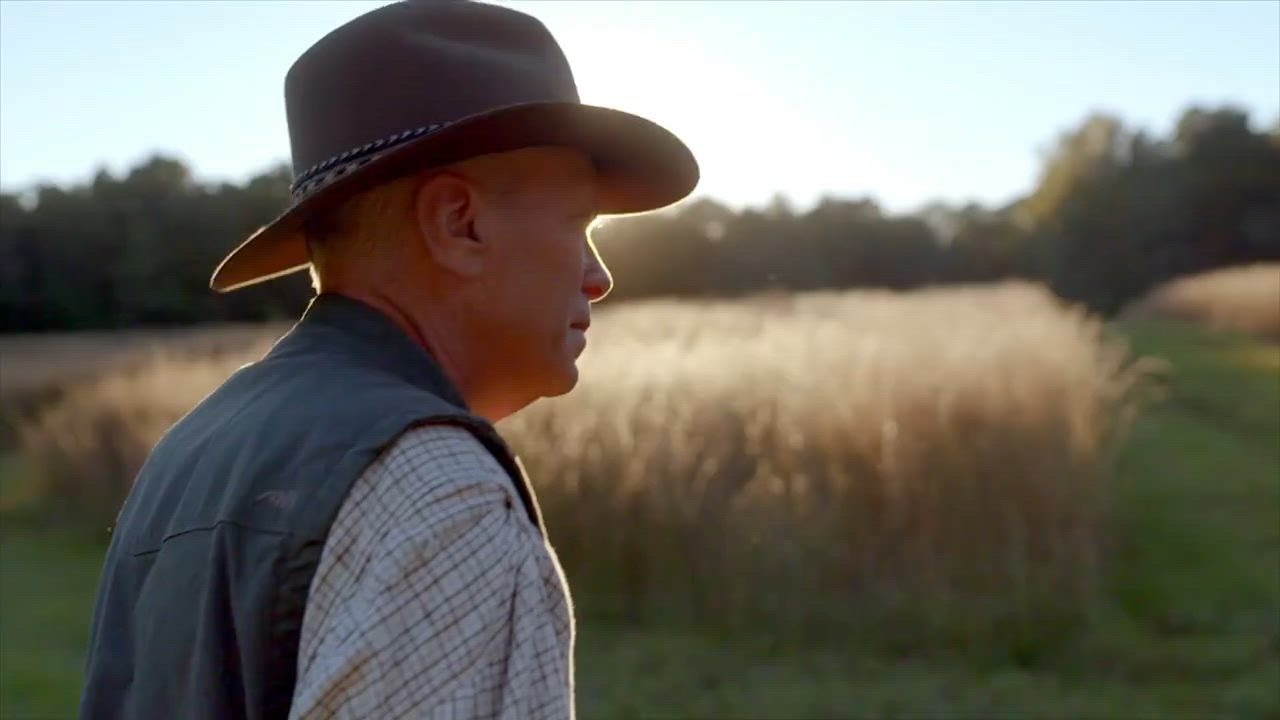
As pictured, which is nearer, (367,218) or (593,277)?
(367,218)

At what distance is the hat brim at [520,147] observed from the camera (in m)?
1.42

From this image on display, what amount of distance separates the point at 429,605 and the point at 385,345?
1.20 feet

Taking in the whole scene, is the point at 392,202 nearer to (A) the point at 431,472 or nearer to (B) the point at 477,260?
(B) the point at 477,260

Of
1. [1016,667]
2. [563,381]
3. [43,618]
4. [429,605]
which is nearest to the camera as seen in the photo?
[429,605]

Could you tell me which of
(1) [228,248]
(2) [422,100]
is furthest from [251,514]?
(1) [228,248]

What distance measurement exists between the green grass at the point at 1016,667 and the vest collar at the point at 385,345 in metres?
4.77

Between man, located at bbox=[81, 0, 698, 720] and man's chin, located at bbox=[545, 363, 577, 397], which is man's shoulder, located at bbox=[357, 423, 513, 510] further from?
man's chin, located at bbox=[545, 363, 577, 397]

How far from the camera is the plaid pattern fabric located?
113cm

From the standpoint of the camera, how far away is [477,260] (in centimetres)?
150

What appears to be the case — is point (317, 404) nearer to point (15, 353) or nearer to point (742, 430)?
point (742, 430)

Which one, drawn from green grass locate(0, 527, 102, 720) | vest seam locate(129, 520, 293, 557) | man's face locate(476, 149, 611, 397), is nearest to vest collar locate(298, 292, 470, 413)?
man's face locate(476, 149, 611, 397)

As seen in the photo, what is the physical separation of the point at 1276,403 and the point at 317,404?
16428mm

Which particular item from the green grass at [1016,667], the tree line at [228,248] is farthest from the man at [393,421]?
the tree line at [228,248]

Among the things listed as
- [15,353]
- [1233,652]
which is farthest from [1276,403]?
[15,353]
